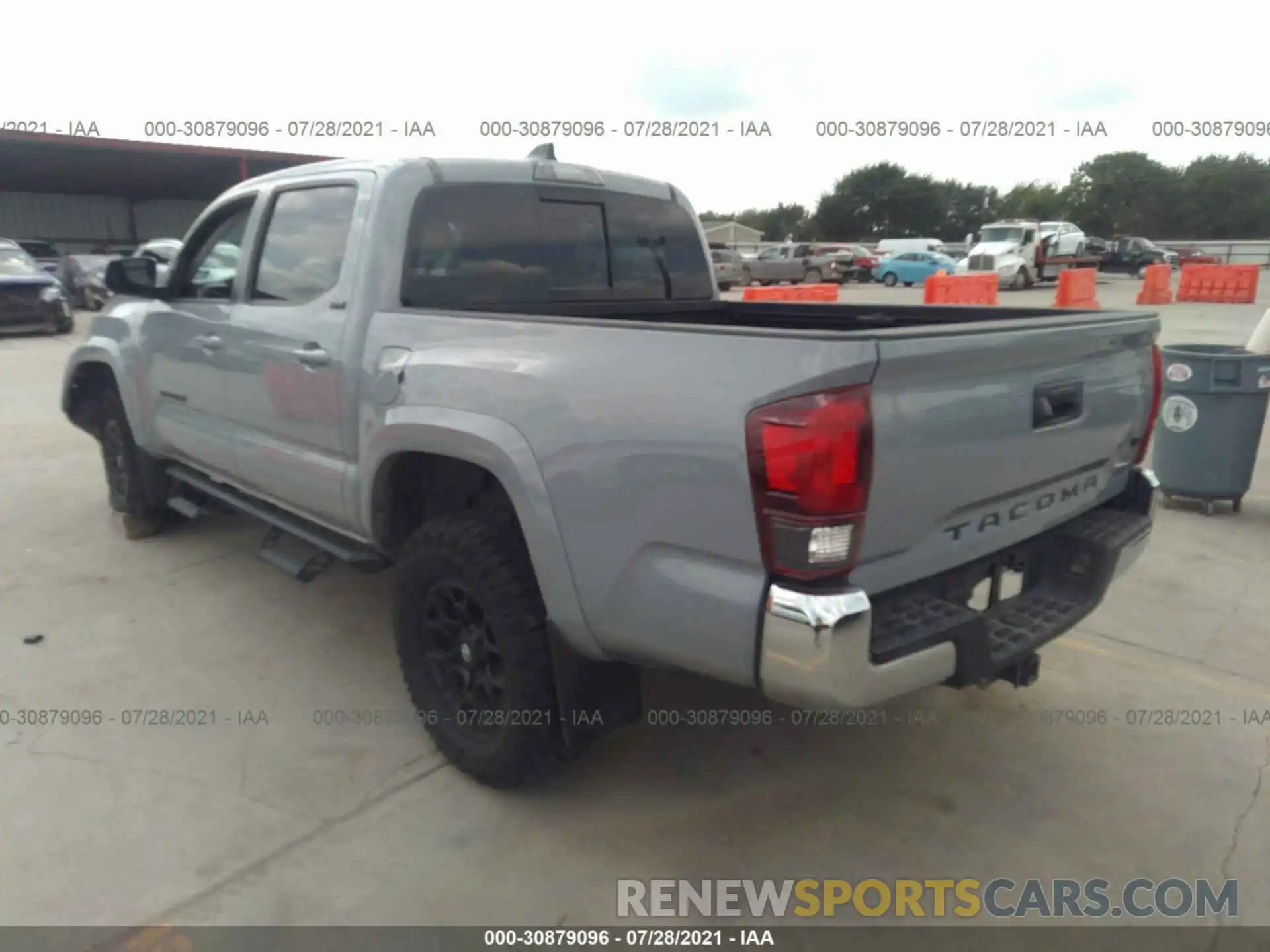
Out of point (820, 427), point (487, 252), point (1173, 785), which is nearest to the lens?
point (820, 427)

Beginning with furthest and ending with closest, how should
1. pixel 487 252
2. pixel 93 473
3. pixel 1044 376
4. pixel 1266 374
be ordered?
pixel 93 473 → pixel 1266 374 → pixel 487 252 → pixel 1044 376

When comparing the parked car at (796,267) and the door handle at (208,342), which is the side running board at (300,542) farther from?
the parked car at (796,267)

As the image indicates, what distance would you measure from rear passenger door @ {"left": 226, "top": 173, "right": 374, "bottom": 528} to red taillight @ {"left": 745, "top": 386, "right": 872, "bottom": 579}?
1.70 m

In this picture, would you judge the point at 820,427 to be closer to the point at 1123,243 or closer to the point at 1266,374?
the point at 1266,374

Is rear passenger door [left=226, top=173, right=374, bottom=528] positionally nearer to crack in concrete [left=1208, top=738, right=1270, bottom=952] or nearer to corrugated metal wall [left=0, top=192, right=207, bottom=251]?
crack in concrete [left=1208, top=738, right=1270, bottom=952]

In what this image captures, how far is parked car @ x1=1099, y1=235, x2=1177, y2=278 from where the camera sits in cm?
3709

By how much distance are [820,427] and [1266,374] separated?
482 centimetres

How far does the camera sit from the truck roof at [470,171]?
10.9 feet

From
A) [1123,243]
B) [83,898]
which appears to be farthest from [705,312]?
[1123,243]

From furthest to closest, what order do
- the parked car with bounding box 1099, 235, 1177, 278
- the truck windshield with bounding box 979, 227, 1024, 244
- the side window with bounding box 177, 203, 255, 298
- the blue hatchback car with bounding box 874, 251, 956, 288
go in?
the parked car with bounding box 1099, 235, 1177, 278 < the blue hatchback car with bounding box 874, 251, 956, 288 < the truck windshield with bounding box 979, 227, 1024, 244 < the side window with bounding box 177, 203, 255, 298

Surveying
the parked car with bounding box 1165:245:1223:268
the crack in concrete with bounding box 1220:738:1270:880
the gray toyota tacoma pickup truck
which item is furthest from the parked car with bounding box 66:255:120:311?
the parked car with bounding box 1165:245:1223:268

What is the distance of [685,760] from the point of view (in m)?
3.17

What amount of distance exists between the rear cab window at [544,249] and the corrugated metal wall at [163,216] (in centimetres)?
4058

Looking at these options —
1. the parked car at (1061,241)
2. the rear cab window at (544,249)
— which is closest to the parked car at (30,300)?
the rear cab window at (544,249)
